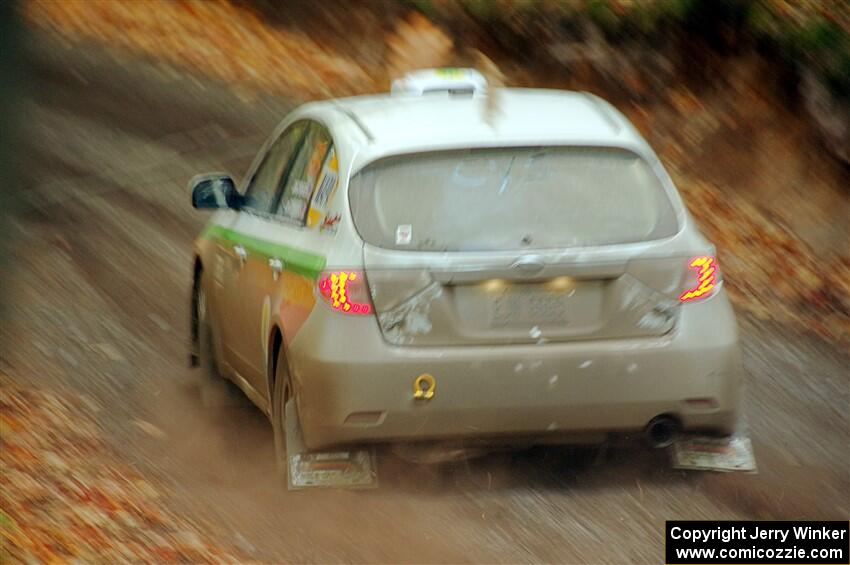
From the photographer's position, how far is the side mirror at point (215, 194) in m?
9.66

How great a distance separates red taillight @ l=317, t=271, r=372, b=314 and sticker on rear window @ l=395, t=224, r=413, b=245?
0.23 m

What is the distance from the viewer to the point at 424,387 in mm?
7562

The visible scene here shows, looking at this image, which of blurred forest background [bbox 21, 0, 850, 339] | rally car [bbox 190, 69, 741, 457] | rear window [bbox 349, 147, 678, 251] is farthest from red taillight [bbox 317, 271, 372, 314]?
blurred forest background [bbox 21, 0, 850, 339]

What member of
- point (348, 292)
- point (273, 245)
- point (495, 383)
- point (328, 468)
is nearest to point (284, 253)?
point (273, 245)

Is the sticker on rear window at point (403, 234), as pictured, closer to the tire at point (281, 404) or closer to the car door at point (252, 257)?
the tire at point (281, 404)

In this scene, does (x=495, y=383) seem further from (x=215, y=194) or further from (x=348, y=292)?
(x=215, y=194)

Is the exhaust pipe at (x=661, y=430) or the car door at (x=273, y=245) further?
the car door at (x=273, y=245)

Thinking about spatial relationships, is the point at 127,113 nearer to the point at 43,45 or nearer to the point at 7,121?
the point at 43,45

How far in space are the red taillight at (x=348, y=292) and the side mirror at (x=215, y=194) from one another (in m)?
2.19

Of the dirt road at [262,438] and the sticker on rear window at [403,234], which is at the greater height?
the sticker on rear window at [403,234]

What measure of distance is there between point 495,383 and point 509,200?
81 centimetres

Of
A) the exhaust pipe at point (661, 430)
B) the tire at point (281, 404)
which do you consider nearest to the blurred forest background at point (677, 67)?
the tire at point (281, 404)

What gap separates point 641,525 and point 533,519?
1.54 ft

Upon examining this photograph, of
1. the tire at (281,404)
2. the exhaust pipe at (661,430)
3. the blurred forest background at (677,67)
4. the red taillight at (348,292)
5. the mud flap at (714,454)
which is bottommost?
the blurred forest background at (677,67)
